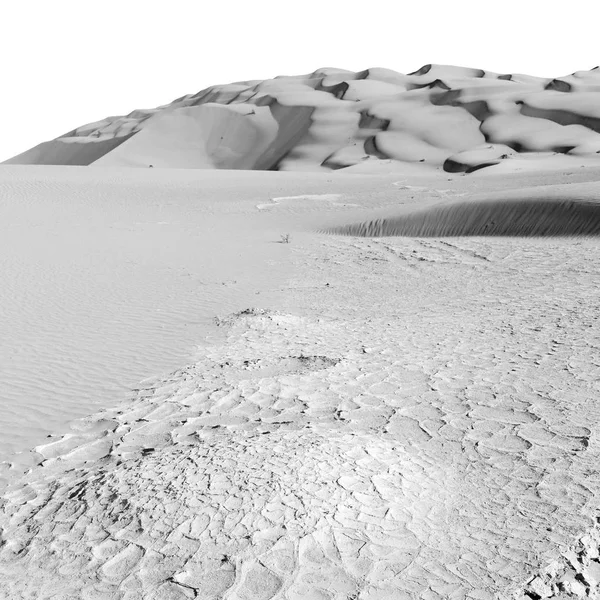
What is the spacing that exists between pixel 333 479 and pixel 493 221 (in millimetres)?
11426

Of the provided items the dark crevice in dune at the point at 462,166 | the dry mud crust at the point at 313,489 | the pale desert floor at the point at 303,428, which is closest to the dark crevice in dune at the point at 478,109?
the dark crevice in dune at the point at 462,166

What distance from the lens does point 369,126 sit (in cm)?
5341

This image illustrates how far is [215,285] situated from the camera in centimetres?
993

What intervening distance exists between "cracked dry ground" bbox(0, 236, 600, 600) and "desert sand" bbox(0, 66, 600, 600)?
0.02m

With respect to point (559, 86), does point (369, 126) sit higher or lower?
lower

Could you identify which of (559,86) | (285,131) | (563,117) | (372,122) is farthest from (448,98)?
(285,131)

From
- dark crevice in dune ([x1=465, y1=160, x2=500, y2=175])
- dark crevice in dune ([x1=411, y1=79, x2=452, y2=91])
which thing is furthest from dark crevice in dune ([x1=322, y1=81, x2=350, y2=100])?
dark crevice in dune ([x1=465, y1=160, x2=500, y2=175])

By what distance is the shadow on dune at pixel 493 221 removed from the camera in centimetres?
1308

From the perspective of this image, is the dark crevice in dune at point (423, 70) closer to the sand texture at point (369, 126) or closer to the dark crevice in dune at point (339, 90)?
the sand texture at point (369, 126)

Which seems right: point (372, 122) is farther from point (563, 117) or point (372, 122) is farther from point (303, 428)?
point (303, 428)

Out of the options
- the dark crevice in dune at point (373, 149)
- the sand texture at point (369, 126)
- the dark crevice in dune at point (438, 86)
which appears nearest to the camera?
the sand texture at point (369, 126)

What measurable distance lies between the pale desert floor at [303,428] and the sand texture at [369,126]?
26633mm

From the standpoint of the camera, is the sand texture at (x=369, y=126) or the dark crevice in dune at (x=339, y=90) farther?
the dark crevice in dune at (x=339, y=90)

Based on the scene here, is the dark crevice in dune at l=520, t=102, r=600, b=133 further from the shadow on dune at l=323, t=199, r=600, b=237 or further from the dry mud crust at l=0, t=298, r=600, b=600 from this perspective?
the dry mud crust at l=0, t=298, r=600, b=600
